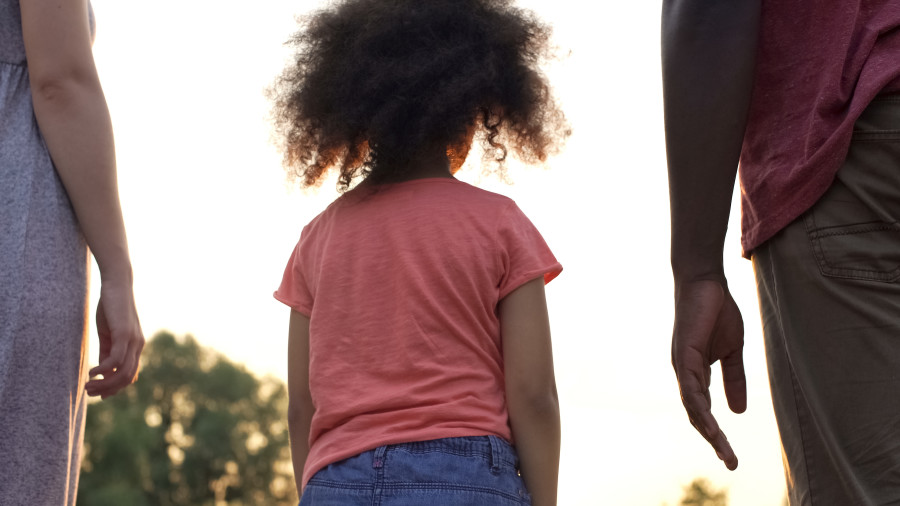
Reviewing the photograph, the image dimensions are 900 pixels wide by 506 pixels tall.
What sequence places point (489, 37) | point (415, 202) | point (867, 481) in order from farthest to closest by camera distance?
point (489, 37), point (415, 202), point (867, 481)

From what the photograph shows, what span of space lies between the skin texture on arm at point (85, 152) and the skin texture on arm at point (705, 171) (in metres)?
1.11

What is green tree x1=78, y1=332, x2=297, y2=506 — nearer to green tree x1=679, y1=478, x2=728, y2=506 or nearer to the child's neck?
green tree x1=679, y1=478, x2=728, y2=506

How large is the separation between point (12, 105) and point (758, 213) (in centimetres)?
150

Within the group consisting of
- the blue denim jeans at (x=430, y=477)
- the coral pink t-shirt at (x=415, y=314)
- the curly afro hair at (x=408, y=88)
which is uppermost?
the curly afro hair at (x=408, y=88)

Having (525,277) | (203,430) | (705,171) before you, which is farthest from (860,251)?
(203,430)

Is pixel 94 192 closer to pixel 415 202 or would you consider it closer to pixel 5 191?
pixel 5 191

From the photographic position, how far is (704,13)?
185cm

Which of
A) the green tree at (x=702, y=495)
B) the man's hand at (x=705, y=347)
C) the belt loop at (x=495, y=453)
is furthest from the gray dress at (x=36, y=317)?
the green tree at (x=702, y=495)

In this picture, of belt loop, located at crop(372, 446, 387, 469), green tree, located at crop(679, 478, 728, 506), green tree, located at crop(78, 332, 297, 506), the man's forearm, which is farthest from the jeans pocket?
green tree, located at crop(78, 332, 297, 506)

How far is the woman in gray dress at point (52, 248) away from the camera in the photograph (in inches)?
74.8

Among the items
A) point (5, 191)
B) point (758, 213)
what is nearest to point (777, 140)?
point (758, 213)

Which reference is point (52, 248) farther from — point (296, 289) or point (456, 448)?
point (456, 448)

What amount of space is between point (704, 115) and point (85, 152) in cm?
124

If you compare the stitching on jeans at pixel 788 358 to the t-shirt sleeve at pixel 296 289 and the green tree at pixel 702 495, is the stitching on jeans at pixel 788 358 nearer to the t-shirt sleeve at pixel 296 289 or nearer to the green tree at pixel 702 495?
the t-shirt sleeve at pixel 296 289
